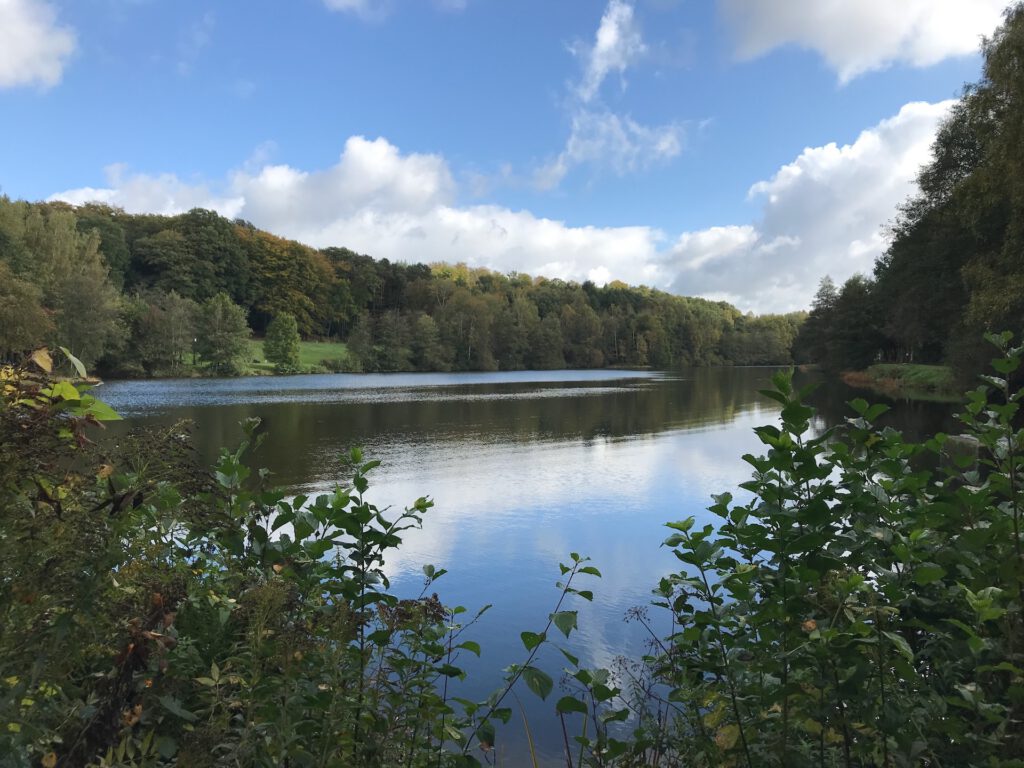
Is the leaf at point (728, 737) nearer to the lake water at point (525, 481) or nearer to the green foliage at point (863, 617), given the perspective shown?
the green foliage at point (863, 617)

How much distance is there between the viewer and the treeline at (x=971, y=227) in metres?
17.1

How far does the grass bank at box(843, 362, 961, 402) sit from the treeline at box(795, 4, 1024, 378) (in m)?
2.15

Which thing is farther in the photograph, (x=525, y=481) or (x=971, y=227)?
(x=971, y=227)

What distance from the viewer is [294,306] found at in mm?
84812

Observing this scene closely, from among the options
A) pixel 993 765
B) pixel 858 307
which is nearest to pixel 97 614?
pixel 993 765

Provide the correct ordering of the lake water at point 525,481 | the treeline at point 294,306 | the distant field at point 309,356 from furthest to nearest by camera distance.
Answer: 1. the distant field at point 309,356
2. the treeline at point 294,306
3. the lake water at point 525,481

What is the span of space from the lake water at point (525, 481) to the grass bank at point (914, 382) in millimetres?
4826

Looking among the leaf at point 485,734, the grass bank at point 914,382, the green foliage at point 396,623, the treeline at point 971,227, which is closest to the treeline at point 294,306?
the green foliage at point 396,623

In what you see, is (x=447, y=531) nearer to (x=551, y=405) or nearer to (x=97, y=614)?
(x=97, y=614)

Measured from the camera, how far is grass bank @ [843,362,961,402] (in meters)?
31.7

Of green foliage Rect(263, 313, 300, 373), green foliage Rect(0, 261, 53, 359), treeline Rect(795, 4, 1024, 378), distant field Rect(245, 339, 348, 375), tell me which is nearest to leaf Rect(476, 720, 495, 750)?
treeline Rect(795, 4, 1024, 378)

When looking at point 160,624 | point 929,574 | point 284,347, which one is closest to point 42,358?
point 160,624

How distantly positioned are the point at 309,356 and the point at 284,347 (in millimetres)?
9148

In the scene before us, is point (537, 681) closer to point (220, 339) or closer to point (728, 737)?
point (728, 737)
